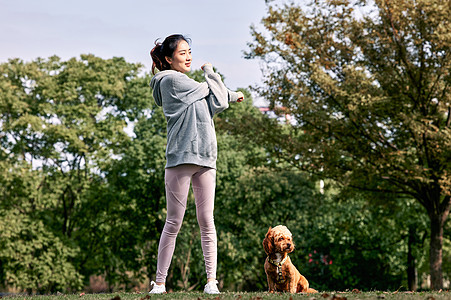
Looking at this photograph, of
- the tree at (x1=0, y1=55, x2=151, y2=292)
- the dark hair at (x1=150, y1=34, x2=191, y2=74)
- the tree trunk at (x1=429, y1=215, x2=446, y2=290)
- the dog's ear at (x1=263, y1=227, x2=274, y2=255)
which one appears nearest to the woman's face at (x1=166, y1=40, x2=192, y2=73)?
the dark hair at (x1=150, y1=34, x2=191, y2=74)

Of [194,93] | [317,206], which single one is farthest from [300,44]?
[194,93]

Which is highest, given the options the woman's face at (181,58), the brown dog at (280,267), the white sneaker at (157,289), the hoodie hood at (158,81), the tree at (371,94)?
the tree at (371,94)

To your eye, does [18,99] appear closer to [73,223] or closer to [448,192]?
[73,223]

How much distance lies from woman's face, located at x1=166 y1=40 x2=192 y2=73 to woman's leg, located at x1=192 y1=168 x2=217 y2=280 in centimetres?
128

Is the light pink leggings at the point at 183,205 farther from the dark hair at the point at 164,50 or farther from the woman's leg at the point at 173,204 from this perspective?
the dark hair at the point at 164,50

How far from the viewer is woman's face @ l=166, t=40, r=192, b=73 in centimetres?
655

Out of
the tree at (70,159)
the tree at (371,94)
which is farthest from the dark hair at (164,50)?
the tree at (70,159)

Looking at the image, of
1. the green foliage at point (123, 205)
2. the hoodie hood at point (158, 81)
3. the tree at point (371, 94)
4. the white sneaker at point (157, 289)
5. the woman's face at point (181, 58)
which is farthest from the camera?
the green foliage at point (123, 205)

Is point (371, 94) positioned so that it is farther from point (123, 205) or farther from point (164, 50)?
point (123, 205)

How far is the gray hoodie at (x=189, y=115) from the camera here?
613cm

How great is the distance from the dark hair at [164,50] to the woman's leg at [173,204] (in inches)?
51.7

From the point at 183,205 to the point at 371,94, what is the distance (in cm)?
1061

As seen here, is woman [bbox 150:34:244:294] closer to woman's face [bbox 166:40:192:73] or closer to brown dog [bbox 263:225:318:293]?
woman's face [bbox 166:40:192:73]

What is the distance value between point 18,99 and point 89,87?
3619mm
